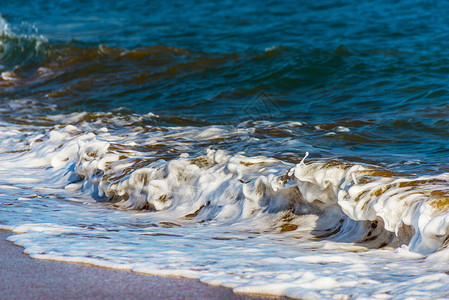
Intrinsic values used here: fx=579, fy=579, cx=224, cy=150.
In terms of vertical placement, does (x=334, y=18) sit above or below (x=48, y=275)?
above

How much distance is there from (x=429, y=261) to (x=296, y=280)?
723 mm

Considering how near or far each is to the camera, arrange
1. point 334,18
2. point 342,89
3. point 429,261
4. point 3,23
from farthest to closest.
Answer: point 3,23 → point 334,18 → point 342,89 → point 429,261

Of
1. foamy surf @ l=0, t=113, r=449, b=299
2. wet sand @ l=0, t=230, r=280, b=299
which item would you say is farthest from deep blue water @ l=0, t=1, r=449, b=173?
wet sand @ l=0, t=230, r=280, b=299

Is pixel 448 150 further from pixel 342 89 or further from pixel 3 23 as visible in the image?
pixel 3 23

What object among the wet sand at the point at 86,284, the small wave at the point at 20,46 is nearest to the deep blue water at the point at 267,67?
the small wave at the point at 20,46

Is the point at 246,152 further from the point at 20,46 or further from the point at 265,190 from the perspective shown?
the point at 20,46

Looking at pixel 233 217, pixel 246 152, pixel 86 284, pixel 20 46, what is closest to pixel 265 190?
pixel 233 217

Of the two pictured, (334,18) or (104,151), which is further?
(334,18)

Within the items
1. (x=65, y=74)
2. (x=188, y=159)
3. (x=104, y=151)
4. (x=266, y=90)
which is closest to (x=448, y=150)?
(x=188, y=159)

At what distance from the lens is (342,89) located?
26.3 feet

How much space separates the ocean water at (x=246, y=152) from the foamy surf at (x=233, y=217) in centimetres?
1

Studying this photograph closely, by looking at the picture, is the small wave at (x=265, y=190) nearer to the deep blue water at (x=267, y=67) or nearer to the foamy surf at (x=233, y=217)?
the foamy surf at (x=233, y=217)

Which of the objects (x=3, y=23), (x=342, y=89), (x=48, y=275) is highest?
(x=3, y=23)

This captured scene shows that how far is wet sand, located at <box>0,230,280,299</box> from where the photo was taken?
7.89ft
